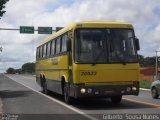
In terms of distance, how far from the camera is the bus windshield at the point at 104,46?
19016 mm

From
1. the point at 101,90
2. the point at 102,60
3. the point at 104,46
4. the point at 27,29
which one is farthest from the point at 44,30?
→ the point at 101,90

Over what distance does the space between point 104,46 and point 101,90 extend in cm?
168

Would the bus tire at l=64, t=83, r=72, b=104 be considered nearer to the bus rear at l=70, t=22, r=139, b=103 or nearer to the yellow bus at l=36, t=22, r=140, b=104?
the yellow bus at l=36, t=22, r=140, b=104

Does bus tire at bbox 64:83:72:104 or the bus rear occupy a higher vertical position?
the bus rear

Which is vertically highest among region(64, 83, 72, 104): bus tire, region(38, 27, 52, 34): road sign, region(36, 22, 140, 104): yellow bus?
region(38, 27, 52, 34): road sign

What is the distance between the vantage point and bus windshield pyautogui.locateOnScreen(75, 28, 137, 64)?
19.0 metres

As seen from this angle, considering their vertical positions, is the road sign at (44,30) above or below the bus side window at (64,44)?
above

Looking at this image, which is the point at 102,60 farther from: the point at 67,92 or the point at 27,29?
the point at 27,29

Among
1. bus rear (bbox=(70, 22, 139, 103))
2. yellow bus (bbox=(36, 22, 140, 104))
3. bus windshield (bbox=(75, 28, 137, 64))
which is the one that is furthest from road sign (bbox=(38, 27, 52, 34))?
bus windshield (bbox=(75, 28, 137, 64))

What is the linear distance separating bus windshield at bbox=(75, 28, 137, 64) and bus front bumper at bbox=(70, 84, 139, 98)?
95 centimetres

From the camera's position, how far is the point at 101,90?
18891 mm

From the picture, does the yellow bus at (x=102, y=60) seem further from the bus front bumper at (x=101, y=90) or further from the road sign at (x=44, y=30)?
the road sign at (x=44, y=30)

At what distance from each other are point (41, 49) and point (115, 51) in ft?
39.5

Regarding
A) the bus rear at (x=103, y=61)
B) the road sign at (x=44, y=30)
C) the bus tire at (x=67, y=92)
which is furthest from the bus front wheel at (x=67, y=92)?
the road sign at (x=44, y=30)
